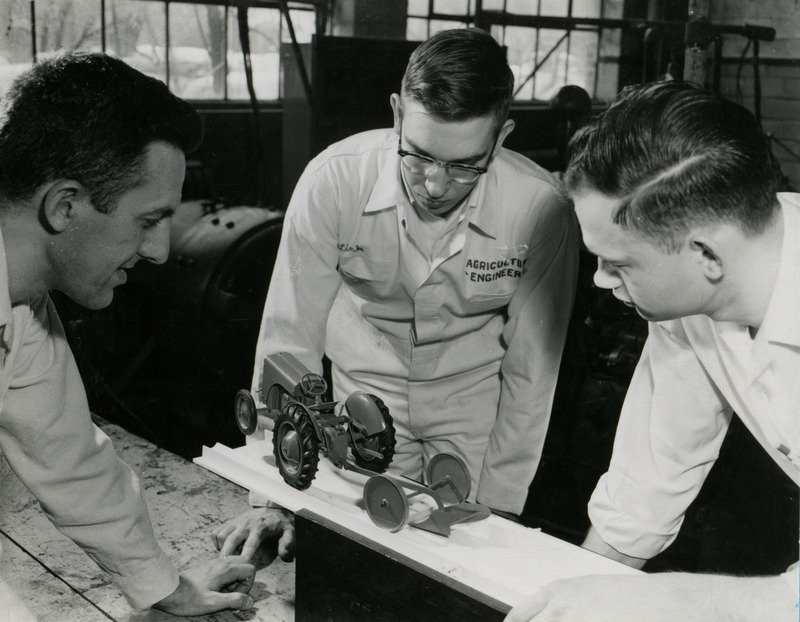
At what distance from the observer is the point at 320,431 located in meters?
1.44

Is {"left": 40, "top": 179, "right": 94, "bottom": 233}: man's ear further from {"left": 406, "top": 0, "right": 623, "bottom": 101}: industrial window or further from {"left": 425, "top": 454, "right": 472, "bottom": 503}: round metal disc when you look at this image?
{"left": 406, "top": 0, "right": 623, "bottom": 101}: industrial window

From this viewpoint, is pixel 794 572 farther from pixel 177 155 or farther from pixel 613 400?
pixel 613 400

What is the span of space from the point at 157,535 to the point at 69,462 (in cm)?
50

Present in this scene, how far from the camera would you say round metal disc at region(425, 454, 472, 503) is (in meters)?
1.49

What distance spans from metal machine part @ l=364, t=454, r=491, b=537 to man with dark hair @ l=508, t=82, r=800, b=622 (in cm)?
32

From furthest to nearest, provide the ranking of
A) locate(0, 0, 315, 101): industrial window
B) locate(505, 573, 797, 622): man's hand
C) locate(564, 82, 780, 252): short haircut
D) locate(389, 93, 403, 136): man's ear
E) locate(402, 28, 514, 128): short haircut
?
locate(0, 0, 315, 101): industrial window
locate(389, 93, 403, 136): man's ear
locate(402, 28, 514, 128): short haircut
locate(564, 82, 780, 252): short haircut
locate(505, 573, 797, 622): man's hand

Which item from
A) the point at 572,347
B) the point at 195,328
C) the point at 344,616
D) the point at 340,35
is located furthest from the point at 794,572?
the point at 195,328

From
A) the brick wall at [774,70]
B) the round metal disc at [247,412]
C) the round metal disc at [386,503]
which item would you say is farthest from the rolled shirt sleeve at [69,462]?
the brick wall at [774,70]

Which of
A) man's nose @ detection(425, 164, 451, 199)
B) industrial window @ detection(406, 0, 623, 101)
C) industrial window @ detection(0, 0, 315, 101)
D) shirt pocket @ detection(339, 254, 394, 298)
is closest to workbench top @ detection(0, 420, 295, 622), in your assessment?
shirt pocket @ detection(339, 254, 394, 298)

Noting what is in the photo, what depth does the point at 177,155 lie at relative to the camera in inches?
55.9

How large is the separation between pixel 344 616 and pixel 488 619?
13.3 inches

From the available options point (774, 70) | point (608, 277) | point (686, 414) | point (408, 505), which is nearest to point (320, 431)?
point (408, 505)

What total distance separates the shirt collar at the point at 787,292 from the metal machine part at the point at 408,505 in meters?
0.56

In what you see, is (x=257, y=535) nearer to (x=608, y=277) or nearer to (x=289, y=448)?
(x=289, y=448)
